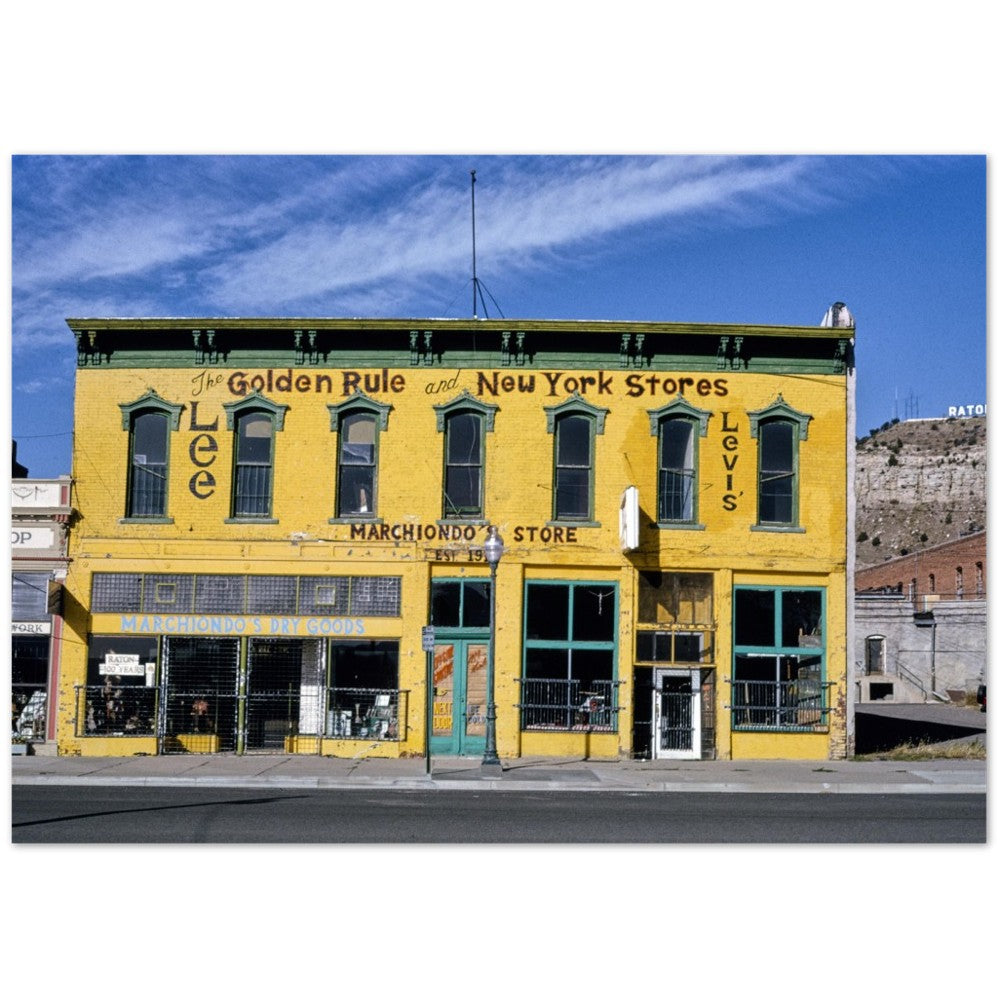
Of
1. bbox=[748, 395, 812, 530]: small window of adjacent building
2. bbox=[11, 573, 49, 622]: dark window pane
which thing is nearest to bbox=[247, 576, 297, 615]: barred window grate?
bbox=[11, 573, 49, 622]: dark window pane

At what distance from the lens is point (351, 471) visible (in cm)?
2369

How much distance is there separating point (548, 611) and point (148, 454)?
27.7 feet

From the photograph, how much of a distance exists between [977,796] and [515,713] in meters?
8.30

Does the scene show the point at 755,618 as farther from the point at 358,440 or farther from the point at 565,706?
the point at 358,440

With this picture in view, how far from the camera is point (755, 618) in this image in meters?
23.5

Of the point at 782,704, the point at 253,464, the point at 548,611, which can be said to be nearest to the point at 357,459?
the point at 253,464

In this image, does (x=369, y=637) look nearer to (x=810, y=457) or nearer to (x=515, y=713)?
(x=515, y=713)

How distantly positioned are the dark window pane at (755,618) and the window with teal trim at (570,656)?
2.44 m

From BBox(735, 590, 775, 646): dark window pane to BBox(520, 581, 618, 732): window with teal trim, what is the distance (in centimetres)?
244

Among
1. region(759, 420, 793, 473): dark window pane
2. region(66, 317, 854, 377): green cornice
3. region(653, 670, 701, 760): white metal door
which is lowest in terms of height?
region(653, 670, 701, 760): white metal door

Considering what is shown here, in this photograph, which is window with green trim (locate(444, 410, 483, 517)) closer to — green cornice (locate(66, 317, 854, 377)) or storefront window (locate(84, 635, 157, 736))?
green cornice (locate(66, 317, 854, 377))

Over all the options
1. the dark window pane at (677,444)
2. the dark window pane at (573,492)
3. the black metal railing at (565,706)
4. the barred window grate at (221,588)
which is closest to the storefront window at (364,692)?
the barred window grate at (221,588)

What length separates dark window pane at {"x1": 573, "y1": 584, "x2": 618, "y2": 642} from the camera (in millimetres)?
23344

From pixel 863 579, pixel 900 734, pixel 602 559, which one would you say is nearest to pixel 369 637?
pixel 602 559
